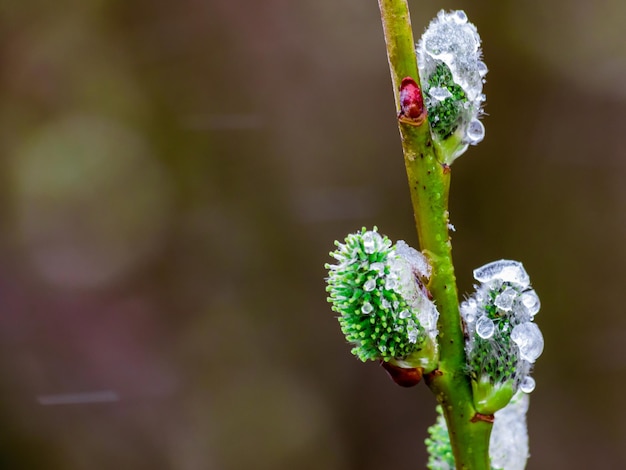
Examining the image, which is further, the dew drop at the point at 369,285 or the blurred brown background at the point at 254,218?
the blurred brown background at the point at 254,218

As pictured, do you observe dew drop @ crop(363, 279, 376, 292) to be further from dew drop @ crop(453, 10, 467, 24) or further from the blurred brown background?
the blurred brown background

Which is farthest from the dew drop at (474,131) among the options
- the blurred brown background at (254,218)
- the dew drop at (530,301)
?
the blurred brown background at (254,218)

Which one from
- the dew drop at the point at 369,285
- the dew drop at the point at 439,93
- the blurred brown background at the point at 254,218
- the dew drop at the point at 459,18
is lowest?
the blurred brown background at the point at 254,218

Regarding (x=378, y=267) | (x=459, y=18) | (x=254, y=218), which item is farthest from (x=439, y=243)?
(x=254, y=218)

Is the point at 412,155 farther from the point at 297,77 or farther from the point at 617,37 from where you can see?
the point at 617,37

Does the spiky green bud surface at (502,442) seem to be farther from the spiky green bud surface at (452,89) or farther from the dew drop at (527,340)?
the spiky green bud surface at (452,89)

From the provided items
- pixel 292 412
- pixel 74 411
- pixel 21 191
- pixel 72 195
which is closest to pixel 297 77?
pixel 72 195
